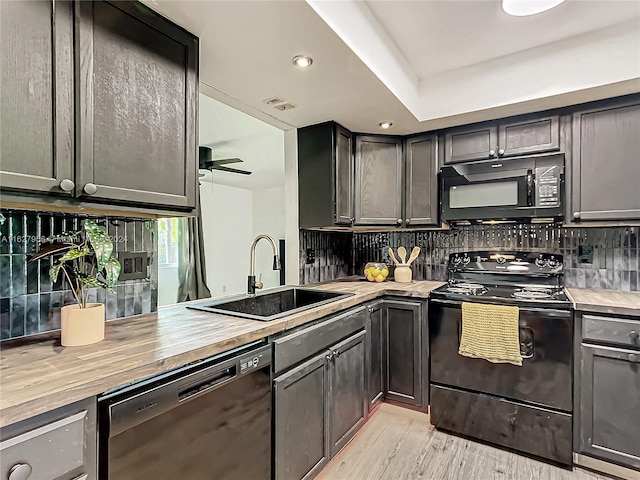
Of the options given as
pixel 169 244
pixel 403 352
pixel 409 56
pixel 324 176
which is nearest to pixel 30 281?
pixel 324 176

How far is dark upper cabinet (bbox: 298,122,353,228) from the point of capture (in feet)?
8.30

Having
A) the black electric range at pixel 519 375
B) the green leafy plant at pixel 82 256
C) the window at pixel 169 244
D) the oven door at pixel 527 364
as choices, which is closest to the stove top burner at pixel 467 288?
the black electric range at pixel 519 375

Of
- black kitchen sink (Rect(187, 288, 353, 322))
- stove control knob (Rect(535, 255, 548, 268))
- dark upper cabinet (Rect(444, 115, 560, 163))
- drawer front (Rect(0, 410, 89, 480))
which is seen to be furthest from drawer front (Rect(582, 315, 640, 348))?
drawer front (Rect(0, 410, 89, 480))

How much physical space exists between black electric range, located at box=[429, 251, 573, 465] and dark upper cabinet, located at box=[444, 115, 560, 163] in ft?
2.84

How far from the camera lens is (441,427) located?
2291 millimetres

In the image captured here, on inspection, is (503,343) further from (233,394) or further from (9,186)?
(9,186)

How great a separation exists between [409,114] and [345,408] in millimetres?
2010

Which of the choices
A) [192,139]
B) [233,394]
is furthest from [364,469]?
[192,139]

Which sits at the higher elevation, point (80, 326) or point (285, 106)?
point (285, 106)

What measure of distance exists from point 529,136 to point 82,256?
2.75 m

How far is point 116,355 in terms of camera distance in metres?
1.04

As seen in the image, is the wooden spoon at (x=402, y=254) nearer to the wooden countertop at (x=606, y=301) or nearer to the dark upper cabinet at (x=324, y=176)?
the dark upper cabinet at (x=324, y=176)

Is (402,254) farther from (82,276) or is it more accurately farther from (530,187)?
(82,276)

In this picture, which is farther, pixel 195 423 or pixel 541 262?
pixel 541 262
